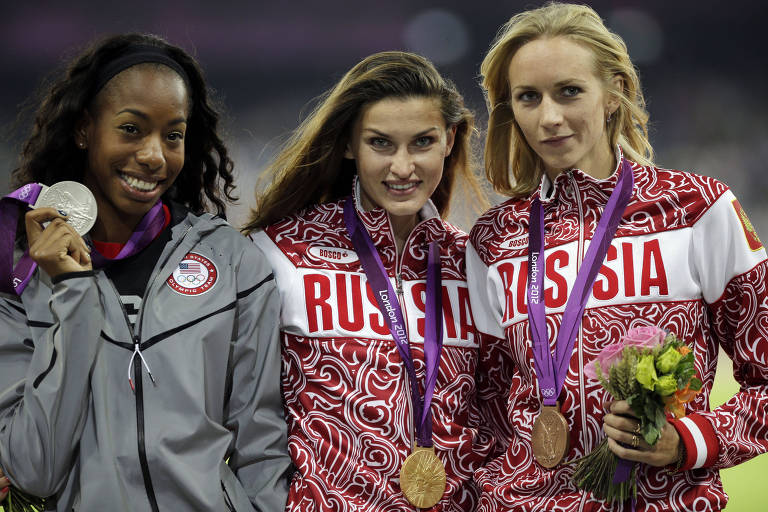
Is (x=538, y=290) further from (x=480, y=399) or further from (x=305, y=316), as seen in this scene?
(x=305, y=316)

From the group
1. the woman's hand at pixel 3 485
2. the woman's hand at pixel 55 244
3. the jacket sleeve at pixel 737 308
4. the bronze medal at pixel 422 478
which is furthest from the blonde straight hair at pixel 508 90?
the woman's hand at pixel 3 485

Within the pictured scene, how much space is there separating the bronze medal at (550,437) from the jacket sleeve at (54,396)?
1.19m

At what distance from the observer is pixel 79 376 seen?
81.1 inches

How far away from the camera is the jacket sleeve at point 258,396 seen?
230cm

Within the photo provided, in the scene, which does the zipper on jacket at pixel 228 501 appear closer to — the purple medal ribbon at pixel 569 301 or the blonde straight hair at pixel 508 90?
the purple medal ribbon at pixel 569 301

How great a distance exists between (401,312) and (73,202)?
3.17 feet

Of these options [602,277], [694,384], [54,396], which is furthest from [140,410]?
[694,384]

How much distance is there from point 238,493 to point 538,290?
100 cm

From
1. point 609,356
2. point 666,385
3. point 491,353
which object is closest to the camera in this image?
point 666,385

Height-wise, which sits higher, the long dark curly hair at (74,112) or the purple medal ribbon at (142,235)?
the long dark curly hair at (74,112)

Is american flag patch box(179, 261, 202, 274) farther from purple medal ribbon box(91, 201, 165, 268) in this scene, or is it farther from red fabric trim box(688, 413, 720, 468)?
red fabric trim box(688, 413, 720, 468)

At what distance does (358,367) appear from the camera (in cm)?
243

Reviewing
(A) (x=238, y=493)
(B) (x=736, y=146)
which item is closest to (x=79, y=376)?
(A) (x=238, y=493)

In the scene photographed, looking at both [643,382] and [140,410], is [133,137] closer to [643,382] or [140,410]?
[140,410]
